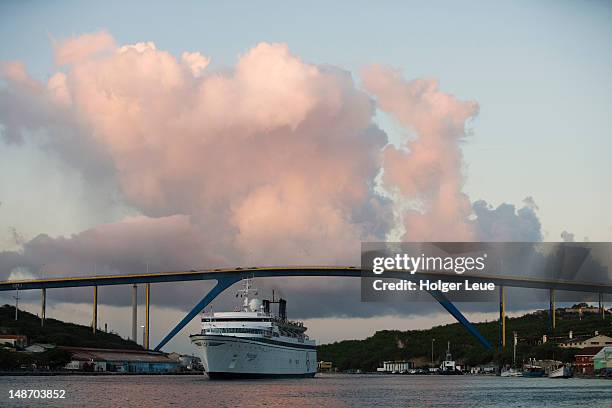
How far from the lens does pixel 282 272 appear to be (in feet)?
445

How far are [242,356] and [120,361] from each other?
57237 mm

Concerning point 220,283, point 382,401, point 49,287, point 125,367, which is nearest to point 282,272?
point 220,283

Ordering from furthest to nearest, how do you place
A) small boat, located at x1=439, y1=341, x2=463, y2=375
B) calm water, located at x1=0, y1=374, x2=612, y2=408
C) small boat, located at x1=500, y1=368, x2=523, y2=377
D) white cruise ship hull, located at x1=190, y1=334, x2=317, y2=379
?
1. small boat, located at x1=439, y1=341, x2=463, y2=375
2. small boat, located at x1=500, y1=368, x2=523, y2=377
3. white cruise ship hull, located at x1=190, y1=334, x2=317, y2=379
4. calm water, located at x1=0, y1=374, x2=612, y2=408

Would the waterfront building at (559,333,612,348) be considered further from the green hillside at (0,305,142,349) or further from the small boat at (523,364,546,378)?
the green hillside at (0,305,142,349)

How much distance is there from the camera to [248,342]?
93.5 metres

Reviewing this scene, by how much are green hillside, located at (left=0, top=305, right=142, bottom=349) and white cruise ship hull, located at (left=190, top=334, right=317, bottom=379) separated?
5646 cm

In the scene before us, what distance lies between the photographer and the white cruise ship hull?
9062cm

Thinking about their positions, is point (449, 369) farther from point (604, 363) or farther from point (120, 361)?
point (604, 363)

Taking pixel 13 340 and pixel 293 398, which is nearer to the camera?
pixel 293 398

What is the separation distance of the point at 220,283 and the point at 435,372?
205ft

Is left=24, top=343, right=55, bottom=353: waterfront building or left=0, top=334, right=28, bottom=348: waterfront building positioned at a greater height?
left=0, top=334, right=28, bottom=348: waterfront building

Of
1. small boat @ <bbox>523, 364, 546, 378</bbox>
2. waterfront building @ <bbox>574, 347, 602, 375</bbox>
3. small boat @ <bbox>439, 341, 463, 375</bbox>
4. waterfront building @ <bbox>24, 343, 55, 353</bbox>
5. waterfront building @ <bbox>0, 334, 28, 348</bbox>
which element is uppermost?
waterfront building @ <bbox>0, 334, 28, 348</bbox>

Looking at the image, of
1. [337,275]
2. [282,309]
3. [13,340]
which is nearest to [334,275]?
[337,275]

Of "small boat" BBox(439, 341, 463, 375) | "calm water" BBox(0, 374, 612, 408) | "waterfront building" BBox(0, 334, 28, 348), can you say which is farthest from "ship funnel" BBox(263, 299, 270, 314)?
"small boat" BBox(439, 341, 463, 375)
